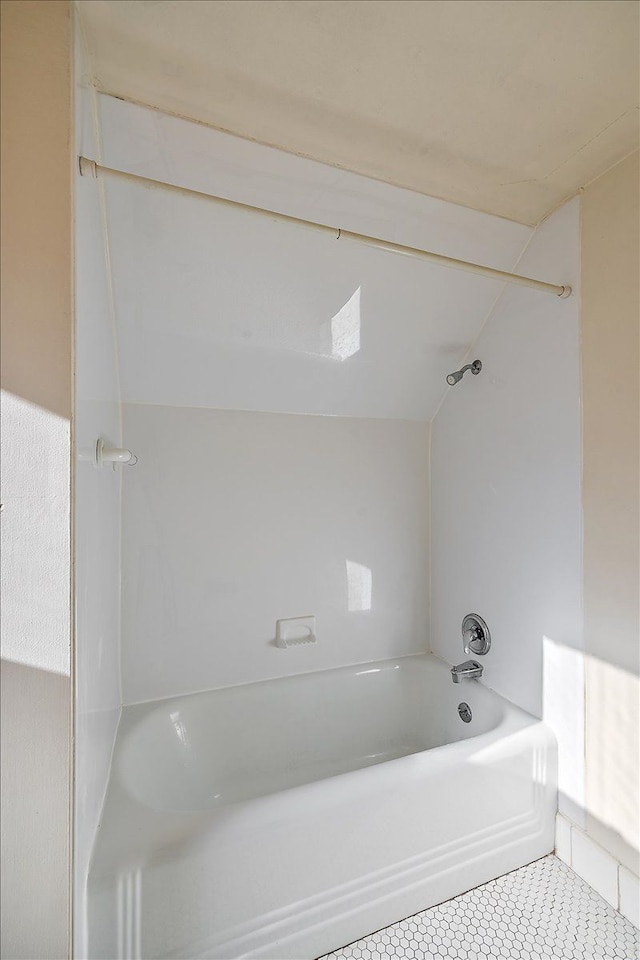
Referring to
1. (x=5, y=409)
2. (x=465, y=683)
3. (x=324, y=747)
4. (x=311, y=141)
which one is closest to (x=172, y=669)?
(x=324, y=747)

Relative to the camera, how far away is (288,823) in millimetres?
1177

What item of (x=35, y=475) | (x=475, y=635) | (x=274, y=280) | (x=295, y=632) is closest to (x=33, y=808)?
(x=35, y=475)

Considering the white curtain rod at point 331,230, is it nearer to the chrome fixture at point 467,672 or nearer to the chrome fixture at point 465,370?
the chrome fixture at point 465,370

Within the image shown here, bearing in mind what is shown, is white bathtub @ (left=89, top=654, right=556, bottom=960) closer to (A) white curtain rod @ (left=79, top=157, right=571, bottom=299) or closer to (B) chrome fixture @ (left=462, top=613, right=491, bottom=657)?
(B) chrome fixture @ (left=462, top=613, right=491, bottom=657)

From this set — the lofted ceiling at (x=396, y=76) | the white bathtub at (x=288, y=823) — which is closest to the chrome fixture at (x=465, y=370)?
the lofted ceiling at (x=396, y=76)

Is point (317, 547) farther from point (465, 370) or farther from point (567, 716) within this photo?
point (567, 716)

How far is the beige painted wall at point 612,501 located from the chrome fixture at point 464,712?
0.49m

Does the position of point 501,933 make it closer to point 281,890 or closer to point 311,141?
point 281,890

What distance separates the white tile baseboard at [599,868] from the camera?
1.30 metres

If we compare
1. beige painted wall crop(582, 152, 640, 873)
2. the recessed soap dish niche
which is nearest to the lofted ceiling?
beige painted wall crop(582, 152, 640, 873)

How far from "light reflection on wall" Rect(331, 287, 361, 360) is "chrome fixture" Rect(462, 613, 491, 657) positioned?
128cm

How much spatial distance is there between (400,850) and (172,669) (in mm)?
1057

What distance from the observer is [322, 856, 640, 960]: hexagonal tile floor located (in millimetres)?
1217

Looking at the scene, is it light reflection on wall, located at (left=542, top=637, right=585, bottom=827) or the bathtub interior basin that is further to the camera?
the bathtub interior basin
